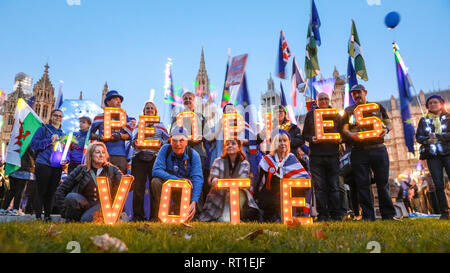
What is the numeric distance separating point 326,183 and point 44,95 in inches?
2968

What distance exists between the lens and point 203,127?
23.7 ft

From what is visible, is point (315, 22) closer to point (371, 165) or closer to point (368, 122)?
point (368, 122)

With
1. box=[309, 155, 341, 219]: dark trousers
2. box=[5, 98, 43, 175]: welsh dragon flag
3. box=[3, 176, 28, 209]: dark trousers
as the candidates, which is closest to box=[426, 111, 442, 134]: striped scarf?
box=[309, 155, 341, 219]: dark trousers

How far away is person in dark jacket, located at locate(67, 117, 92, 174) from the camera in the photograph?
723cm

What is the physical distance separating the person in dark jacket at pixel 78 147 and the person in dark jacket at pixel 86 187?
2466 mm

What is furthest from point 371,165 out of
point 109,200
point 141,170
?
point 109,200

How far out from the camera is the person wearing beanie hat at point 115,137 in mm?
6371

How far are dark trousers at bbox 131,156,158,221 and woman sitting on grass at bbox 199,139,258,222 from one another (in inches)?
52.0

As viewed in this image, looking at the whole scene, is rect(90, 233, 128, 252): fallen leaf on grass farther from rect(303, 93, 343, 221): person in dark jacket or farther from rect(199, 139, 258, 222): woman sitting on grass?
rect(303, 93, 343, 221): person in dark jacket

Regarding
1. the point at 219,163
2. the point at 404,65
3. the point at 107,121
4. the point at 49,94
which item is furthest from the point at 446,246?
the point at 49,94

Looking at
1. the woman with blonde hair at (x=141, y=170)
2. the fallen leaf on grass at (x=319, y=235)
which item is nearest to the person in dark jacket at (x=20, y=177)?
the woman with blonde hair at (x=141, y=170)

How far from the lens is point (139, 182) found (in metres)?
6.24

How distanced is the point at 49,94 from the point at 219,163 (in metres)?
75.4
